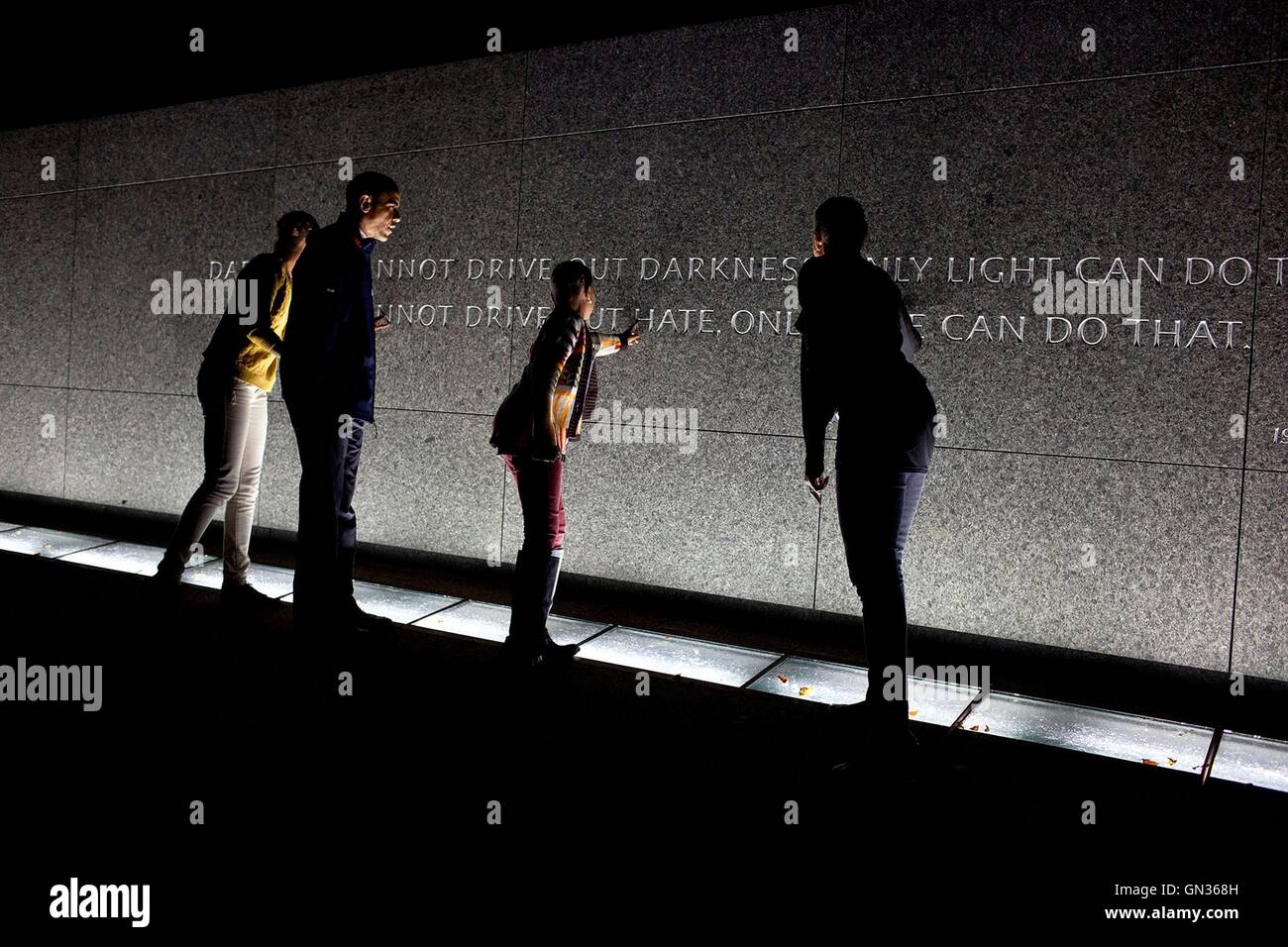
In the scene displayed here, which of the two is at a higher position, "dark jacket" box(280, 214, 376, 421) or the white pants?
"dark jacket" box(280, 214, 376, 421)

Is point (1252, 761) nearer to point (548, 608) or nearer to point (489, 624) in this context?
point (548, 608)

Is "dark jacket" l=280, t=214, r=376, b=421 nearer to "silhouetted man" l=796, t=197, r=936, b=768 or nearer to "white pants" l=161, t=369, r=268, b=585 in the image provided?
"white pants" l=161, t=369, r=268, b=585

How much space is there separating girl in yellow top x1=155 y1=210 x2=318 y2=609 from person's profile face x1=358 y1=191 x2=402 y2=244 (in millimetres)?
512

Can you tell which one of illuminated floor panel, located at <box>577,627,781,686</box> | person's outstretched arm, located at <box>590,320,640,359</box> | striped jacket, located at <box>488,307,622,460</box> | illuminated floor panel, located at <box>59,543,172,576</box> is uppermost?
person's outstretched arm, located at <box>590,320,640,359</box>

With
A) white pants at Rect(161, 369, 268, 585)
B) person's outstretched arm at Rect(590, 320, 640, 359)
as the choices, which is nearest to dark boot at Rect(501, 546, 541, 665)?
person's outstretched arm at Rect(590, 320, 640, 359)

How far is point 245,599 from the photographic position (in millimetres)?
4133

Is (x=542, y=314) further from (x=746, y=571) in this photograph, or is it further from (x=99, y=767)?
Result: (x=99, y=767)

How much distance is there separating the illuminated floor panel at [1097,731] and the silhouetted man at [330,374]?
92.6 inches

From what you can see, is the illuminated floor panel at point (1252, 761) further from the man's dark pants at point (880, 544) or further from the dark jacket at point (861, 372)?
the dark jacket at point (861, 372)

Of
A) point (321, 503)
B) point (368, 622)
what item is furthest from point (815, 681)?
point (321, 503)

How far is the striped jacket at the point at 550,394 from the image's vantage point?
316cm

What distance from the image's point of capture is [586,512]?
486 centimetres

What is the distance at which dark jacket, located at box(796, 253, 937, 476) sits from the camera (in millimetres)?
2680

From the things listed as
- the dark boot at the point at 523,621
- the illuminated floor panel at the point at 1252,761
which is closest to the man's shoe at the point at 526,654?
the dark boot at the point at 523,621
